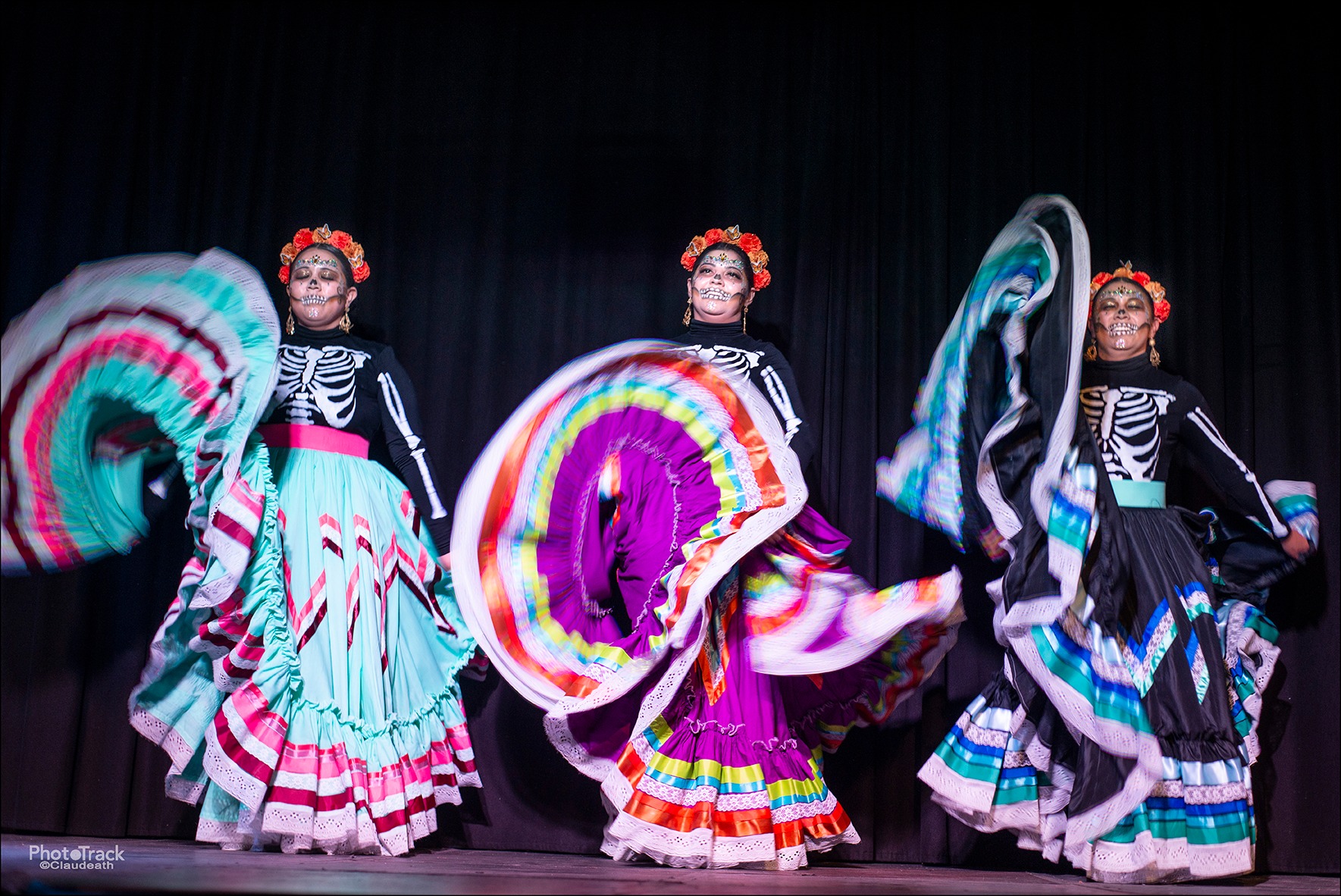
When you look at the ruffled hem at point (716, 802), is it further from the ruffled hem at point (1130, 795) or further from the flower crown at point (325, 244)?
the flower crown at point (325, 244)

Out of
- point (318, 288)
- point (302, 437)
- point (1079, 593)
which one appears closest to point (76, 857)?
point (302, 437)

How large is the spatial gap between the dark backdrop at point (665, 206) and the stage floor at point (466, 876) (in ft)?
1.35

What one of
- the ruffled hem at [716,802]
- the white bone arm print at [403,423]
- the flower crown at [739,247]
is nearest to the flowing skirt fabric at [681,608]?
the ruffled hem at [716,802]

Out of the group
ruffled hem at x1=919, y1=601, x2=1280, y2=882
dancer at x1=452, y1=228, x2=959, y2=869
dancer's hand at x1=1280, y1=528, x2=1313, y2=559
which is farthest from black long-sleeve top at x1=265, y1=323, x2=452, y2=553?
dancer's hand at x1=1280, y1=528, x2=1313, y2=559

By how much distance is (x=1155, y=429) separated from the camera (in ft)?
11.8

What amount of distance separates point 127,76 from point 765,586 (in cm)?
339

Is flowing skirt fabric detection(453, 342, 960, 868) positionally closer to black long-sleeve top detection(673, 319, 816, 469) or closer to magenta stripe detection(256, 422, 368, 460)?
black long-sleeve top detection(673, 319, 816, 469)

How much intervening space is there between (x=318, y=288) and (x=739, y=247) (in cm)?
146

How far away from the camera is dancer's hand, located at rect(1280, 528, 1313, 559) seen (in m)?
3.61

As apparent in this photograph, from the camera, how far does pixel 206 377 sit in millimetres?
3371

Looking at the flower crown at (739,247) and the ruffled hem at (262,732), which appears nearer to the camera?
the ruffled hem at (262,732)

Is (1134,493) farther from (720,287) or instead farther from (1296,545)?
(720,287)

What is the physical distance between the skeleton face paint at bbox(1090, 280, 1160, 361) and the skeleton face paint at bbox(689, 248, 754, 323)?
3.96 ft

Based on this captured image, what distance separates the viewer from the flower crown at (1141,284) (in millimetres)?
3746
